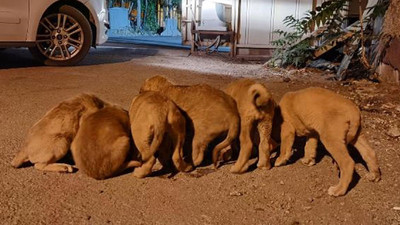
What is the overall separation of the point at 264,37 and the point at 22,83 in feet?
26.1

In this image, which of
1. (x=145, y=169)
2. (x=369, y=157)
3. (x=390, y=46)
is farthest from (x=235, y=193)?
(x=390, y=46)

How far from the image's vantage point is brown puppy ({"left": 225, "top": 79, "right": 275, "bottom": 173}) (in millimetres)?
3135

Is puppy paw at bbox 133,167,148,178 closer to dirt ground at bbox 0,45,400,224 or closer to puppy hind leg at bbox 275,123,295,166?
dirt ground at bbox 0,45,400,224

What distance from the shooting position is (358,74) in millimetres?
7625

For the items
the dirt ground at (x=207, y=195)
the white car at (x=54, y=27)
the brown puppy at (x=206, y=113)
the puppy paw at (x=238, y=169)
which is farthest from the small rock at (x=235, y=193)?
the white car at (x=54, y=27)

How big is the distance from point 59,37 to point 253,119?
19.4ft

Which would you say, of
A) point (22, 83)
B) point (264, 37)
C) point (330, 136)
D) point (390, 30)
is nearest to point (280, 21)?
point (264, 37)

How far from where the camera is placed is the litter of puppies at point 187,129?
9.93 feet

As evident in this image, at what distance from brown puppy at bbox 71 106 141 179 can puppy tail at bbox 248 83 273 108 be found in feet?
3.16

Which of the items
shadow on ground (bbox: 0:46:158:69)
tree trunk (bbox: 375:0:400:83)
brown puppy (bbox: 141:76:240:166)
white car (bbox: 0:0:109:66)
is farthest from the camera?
shadow on ground (bbox: 0:46:158:69)

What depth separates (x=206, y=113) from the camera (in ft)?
10.6

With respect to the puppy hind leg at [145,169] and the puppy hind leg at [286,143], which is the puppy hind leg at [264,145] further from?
the puppy hind leg at [145,169]

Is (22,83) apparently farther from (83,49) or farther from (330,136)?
(330,136)

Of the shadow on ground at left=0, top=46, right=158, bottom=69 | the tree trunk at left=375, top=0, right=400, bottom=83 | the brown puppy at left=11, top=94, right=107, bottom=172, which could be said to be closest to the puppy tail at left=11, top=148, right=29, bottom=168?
the brown puppy at left=11, top=94, right=107, bottom=172
